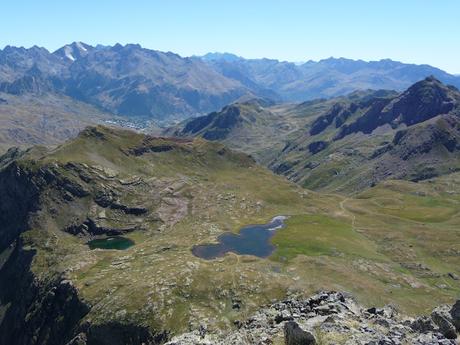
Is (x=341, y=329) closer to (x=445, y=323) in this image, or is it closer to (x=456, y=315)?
(x=445, y=323)

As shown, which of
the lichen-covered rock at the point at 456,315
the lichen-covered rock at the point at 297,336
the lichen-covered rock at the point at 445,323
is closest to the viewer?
the lichen-covered rock at the point at 297,336

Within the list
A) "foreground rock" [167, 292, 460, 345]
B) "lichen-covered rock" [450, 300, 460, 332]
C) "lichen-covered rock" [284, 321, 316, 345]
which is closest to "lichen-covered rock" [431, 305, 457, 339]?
"foreground rock" [167, 292, 460, 345]

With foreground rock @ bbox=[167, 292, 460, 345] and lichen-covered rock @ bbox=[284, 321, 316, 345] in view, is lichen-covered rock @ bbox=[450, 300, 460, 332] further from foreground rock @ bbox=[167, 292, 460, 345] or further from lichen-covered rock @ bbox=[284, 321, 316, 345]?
lichen-covered rock @ bbox=[284, 321, 316, 345]

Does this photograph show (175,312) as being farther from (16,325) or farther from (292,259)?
(16,325)

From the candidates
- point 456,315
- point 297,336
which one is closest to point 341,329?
point 297,336

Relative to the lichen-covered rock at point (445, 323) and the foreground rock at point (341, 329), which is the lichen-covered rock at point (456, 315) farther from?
the lichen-covered rock at point (445, 323)

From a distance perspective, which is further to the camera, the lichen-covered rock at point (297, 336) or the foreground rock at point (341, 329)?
the foreground rock at point (341, 329)

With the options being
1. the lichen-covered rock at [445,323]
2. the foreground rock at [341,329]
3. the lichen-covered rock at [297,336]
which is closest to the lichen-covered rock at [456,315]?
the foreground rock at [341,329]

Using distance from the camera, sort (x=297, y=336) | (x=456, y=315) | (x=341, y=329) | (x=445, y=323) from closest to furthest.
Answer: (x=297, y=336) → (x=341, y=329) → (x=445, y=323) → (x=456, y=315)

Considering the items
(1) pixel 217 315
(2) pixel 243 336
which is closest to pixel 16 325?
(1) pixel 217 315
